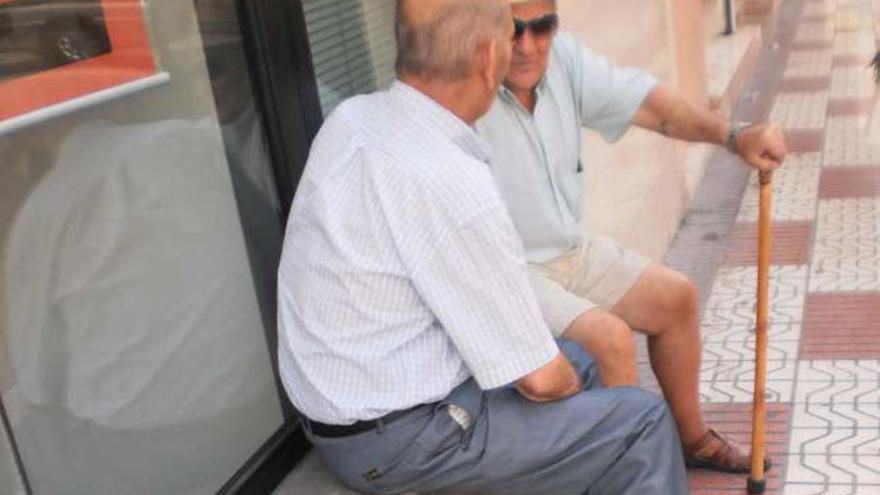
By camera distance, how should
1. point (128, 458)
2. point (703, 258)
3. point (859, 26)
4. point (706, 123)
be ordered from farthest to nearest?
point (859, 26) → point (703, 258) → point (706, 123) → point (128, 458)

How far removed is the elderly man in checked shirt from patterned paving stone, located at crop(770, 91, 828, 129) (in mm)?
5475

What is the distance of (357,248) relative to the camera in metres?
2.05

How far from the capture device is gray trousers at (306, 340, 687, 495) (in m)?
2.16

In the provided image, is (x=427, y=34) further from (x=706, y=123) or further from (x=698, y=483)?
(x=698, y=483)

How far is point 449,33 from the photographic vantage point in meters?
2.05

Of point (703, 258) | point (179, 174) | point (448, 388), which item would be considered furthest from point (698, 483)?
point (703, 258)

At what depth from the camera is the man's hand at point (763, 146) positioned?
276cm

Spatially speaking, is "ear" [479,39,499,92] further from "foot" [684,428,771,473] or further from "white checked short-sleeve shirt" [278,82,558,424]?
"foot" [684,428,771,473]

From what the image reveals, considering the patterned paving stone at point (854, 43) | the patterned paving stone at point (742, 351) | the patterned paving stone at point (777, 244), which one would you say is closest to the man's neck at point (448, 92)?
the patterned paving stone at point (742, 351)

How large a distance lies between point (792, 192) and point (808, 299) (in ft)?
5.21

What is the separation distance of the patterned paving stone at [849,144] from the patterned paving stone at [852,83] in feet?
2.33

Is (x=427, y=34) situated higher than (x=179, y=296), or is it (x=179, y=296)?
(x=427, y=34)

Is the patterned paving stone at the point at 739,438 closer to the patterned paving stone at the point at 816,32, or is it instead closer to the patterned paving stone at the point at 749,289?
the patterned paving stone at the point at 749,289

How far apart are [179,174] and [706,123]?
1.44 meters
